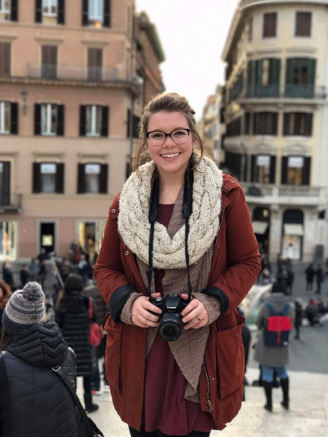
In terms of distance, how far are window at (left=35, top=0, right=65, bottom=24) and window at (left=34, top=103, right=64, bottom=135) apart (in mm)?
4381

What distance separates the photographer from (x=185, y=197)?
298 centimetres

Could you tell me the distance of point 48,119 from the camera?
32.6 m

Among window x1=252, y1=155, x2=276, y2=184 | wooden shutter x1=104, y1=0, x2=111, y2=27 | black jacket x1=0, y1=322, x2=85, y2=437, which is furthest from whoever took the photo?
window x1=252, y1=155, x2=276, y2=184

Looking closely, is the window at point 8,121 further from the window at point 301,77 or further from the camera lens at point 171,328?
the camera lens at point 171,328

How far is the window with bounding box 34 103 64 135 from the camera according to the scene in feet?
106

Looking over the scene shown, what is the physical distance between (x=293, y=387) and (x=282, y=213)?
3016 cm

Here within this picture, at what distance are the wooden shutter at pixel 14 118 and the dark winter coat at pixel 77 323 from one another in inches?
1050

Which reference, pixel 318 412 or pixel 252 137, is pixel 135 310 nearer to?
pixel 318 412

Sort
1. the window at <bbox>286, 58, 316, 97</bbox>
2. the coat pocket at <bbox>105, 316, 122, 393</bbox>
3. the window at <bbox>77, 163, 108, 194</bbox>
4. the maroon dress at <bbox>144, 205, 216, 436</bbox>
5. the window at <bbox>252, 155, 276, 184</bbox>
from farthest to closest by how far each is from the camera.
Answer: the window at <bbox>252, 155, 276, 184</bbox>, the window at <bbox>286, 58, 316, 97</bbox>, the window at <bbox>77, 163, 108, 194</bbox>, the coat pocket at <bbox>105, 316, 122, 393</bbox>, the maroon dress at <bbox>144, 205, 216, 436</bbox>

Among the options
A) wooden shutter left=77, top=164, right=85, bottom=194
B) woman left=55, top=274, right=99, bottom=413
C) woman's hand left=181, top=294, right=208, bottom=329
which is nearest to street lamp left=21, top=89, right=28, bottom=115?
wooden shutter left=77, top=164, right=85, bottom=194

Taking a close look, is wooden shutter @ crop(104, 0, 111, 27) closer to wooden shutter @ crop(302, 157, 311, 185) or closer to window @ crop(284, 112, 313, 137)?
window @ crop(284, 112, 313, 137)

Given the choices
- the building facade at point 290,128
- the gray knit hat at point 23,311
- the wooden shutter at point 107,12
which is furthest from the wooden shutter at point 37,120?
the gray knit hat at point 23,311

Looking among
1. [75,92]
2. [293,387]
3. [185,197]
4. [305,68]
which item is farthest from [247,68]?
[185,197]

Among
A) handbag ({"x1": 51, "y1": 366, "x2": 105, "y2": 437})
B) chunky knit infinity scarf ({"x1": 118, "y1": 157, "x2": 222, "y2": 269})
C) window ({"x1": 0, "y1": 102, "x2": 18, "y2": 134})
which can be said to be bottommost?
handbag ({"x1": 51, "y1": 366, "x2": 105, "y2": 437})
